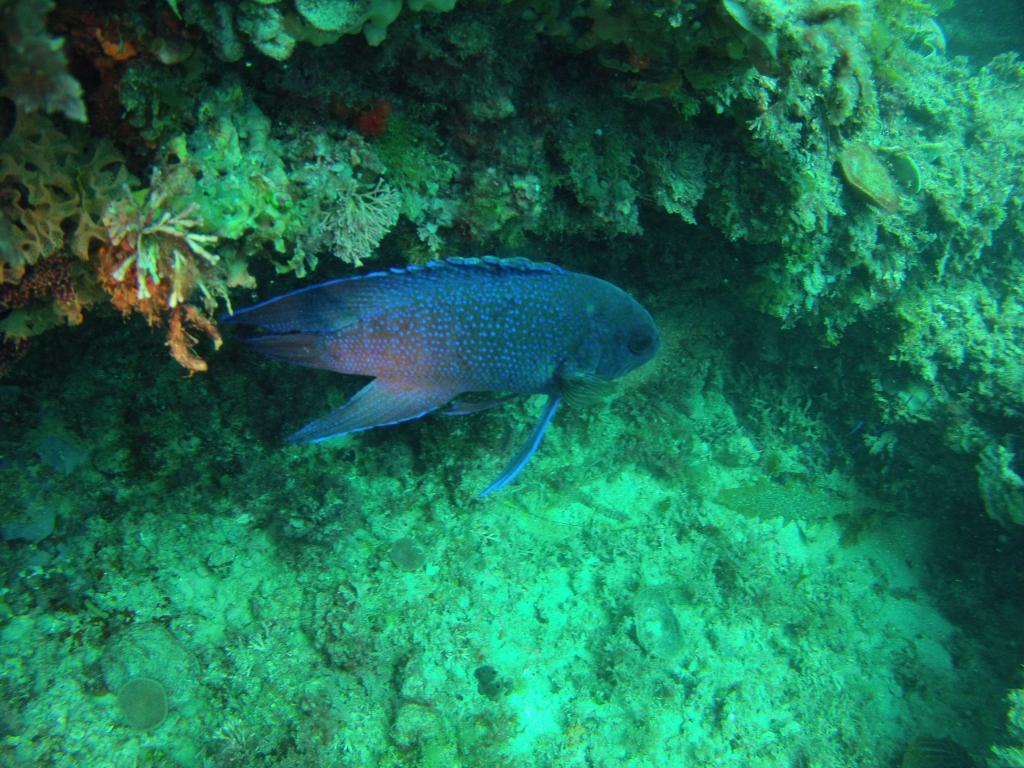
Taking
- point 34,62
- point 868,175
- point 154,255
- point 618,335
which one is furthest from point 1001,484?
point 34,62

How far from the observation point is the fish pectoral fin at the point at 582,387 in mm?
3283

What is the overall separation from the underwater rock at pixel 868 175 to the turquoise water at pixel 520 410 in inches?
1.5

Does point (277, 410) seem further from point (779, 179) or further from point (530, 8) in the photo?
point (779, 179)

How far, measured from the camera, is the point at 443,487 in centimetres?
445

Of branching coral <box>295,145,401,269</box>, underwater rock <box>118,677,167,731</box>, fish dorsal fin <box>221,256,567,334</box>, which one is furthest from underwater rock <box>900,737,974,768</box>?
branching coral <box>295,145,401,269</box>

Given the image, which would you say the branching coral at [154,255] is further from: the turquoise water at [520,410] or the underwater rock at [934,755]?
the underwater rock at [934,755]

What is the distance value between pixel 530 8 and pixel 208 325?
2.28m

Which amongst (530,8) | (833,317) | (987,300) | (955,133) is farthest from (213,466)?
(955,133)

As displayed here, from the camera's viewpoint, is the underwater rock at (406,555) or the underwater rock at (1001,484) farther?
the underwater rock at (1001,484)

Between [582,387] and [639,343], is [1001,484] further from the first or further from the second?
[582,387]

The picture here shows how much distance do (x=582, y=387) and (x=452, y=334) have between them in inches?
35.6

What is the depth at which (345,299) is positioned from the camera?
2.73 m

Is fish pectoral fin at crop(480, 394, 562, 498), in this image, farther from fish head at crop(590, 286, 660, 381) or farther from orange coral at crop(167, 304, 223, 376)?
orange coral at crop(167, 304, 223, 376)

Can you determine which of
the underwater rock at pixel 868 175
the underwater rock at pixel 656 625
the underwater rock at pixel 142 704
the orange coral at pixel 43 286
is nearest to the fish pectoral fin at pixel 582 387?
the underwater rock at pixel 656 625
